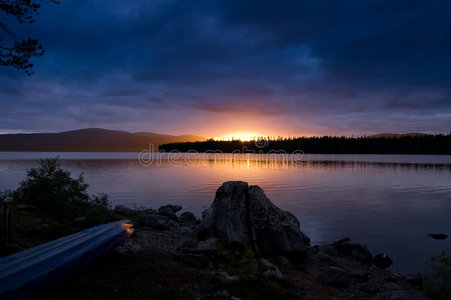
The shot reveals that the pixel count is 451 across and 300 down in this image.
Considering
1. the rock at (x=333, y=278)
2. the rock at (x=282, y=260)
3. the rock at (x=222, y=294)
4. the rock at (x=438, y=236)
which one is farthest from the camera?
the rock at (x=438, y=236)

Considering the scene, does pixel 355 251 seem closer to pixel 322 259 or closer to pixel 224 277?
pixel 322 259

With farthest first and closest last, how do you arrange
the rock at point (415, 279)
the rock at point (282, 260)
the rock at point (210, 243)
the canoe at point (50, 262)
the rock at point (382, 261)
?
1. the rock at point (382, 261)
2. the rock at point (282, 260)
3. the rock at point (210, 243)
4. the rock at point (415, 279)
5. the canoe at point (50, 262)

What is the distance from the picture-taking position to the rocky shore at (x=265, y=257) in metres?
8.40

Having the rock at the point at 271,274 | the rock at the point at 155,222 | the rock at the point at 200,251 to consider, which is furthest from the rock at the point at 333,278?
the rock at the point at 155,222

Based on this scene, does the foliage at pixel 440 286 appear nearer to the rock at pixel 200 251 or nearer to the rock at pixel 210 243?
the rock at pixel 200 251

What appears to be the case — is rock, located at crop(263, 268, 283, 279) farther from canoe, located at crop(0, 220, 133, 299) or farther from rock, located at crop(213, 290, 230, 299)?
canoe, located at crop(0, 220, 133, 299)

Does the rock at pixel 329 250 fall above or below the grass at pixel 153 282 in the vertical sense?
below

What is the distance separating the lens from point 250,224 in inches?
491

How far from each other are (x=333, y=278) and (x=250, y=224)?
3.81 m

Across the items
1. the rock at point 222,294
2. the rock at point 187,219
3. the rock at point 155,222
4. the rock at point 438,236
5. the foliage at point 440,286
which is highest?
the rock at point 222,294

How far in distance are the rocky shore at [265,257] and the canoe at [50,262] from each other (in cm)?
123

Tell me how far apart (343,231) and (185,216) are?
34.3 feet

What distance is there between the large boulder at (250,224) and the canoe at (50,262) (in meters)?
4.95

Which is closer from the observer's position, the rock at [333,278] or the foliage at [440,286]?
the foliage at [440,286]
